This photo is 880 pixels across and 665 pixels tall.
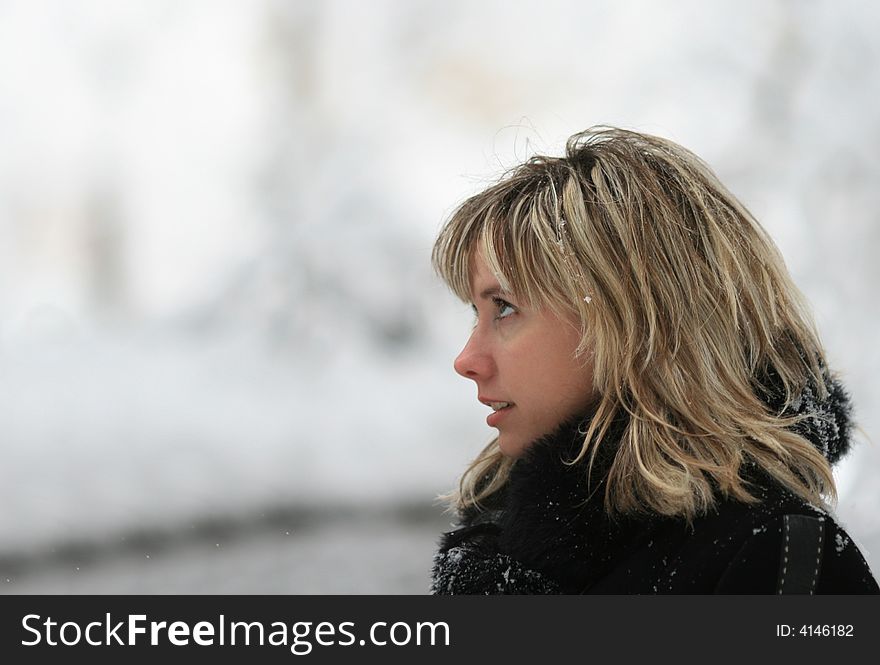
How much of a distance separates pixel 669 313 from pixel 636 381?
0.08 meters

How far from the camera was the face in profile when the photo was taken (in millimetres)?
894

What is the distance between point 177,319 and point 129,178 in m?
0.45

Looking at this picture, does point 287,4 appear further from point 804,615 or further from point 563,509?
point 804,615

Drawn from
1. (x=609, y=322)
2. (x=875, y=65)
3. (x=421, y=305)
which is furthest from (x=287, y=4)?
(x=609, y=322)

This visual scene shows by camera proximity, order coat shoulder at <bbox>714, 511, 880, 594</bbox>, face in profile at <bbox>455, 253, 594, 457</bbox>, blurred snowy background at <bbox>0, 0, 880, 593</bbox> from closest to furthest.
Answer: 1. coat shoulder at <bbox>714, 511, 880, 594</bbox>
2. face in profile at <bbox>455, 253, 594, 457</bbox>
3. blurred snowy background at <bbox>0, 0, 880, 593</bbox>

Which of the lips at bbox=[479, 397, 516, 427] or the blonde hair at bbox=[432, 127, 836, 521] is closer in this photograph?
the blonde hair at bbox=[432, 127, 836, 521]

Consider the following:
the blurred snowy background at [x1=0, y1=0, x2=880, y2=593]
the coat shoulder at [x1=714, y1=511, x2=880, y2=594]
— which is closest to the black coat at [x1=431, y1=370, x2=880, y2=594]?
the coat shoulder at [x1=714, y1=511, x2=880, y2=594]

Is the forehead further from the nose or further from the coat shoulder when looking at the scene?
the coat shoulder

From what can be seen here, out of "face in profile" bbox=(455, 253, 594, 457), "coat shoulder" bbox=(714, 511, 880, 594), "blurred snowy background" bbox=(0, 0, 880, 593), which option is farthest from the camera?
"blurred snowy background" bbox=(0, 0, 880, 593)

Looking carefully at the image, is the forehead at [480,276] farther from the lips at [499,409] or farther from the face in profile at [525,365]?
the lips at [499,409]

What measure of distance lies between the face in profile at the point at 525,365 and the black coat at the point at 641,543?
1.1 inches

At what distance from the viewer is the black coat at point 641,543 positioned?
2.43 feet

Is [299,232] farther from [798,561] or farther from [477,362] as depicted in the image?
[798,561]

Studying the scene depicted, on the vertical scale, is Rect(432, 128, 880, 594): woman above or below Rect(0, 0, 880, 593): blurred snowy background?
below
